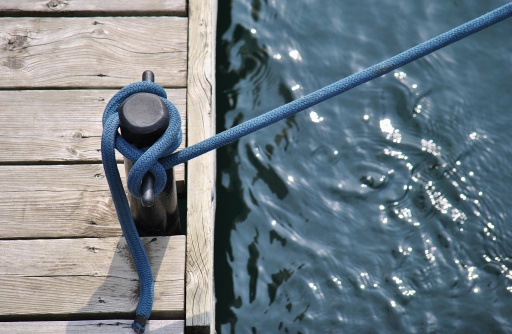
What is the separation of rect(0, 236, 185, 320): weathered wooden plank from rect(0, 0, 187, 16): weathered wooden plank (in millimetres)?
1134

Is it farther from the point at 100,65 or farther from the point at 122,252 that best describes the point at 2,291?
the point at 100,65

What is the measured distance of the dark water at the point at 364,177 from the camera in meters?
3.03

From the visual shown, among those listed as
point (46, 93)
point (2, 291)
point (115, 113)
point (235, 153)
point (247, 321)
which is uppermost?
point (115, 113)

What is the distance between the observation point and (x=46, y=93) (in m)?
2.81

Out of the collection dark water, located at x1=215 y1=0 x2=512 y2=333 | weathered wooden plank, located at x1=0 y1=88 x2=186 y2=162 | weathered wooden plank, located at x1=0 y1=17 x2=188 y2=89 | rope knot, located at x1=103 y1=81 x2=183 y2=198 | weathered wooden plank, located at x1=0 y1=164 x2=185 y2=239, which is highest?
rope knot, located at x1=103 y1=81 x2=183 y2=198

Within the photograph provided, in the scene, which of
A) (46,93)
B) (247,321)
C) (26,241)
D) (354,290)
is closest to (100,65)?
(46,93)

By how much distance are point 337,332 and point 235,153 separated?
1.03 metres

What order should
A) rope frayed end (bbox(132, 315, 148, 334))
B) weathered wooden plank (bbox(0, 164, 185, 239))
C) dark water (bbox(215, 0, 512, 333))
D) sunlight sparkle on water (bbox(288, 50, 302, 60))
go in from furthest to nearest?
sunlight sparkle on water (bbox(288, 50, 302, 60)) < dark water (bbox(215, 0, 512, 333)) < weathered wooden plank (bbox(0, 164, 185, 239)) < rope frayed end (bbox(132, 315, 148, 334))

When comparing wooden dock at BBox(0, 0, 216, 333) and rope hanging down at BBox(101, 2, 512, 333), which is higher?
rope hanging down at BBox(101, 2, 512, 333)

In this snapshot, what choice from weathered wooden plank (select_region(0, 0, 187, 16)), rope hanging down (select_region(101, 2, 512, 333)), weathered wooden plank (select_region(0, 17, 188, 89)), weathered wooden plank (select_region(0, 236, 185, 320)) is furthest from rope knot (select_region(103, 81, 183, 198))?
weathered wooden plank (select_region(0, 0, 187, 16))

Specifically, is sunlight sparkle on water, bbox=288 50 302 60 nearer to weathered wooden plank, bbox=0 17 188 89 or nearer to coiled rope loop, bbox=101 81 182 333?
weathered wooden plank, bbox=0 17 188 89

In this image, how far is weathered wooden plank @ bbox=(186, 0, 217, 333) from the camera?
234 centimetres

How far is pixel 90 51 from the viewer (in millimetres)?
2947

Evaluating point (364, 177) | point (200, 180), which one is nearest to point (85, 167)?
point (200, 180)
